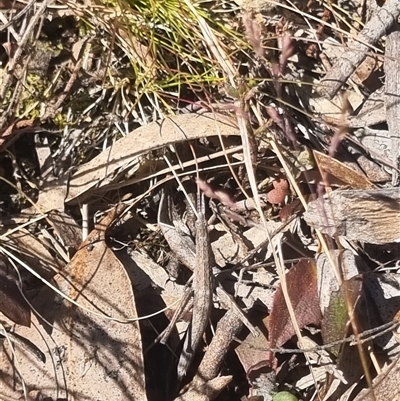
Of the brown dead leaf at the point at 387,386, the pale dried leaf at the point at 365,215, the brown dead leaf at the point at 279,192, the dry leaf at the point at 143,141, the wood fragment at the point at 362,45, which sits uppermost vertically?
the wood fragment at the point at 362,45

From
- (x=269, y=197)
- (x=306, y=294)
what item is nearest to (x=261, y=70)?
(x=269, y=197)

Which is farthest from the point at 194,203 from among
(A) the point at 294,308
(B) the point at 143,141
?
(A) the point at 294,308

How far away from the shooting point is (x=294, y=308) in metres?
1.67

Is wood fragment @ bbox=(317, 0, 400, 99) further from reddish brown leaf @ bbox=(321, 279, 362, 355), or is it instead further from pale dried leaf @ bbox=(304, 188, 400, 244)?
reddish brown leaf @ bbox=(321, 279, 362, 355)

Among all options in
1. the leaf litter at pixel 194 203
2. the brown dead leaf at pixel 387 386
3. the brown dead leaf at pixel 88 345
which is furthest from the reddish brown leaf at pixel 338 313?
the brown dead leaf at pixel 88 345

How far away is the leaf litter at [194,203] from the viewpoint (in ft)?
5.50

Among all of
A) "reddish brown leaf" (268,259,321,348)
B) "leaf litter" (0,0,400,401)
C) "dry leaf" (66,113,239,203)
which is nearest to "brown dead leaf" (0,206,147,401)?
"leaf litter" (0,0,400,401)

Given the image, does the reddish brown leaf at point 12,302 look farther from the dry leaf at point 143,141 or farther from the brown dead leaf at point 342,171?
the brown dead leaf at point 342,171

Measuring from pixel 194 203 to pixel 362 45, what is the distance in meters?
0.59

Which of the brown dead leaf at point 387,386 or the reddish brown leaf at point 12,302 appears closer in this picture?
the brown dead leaf at point 387,386

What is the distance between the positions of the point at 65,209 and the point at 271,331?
612 mm

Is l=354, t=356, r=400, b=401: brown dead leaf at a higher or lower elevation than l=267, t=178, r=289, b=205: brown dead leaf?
lower

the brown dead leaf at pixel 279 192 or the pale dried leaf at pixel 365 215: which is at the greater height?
the brown dead leaf at pixel 279 192

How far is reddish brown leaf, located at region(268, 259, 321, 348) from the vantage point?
65.5 inches
